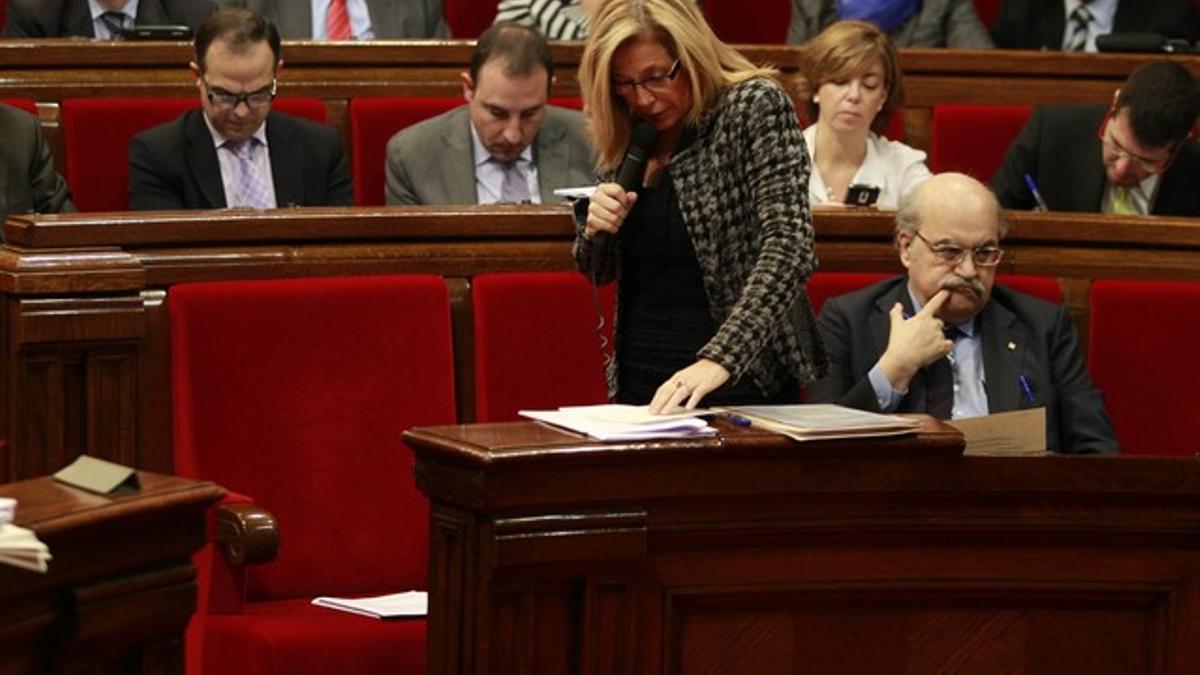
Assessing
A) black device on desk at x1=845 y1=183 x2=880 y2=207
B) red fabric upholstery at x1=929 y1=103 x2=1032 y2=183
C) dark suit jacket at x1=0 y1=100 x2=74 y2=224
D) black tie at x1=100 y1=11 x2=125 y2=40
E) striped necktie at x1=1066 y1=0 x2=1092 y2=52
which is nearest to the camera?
black device on desk at x1=845 y1=183 x2=880 y2=207

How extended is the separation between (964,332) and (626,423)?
738mm

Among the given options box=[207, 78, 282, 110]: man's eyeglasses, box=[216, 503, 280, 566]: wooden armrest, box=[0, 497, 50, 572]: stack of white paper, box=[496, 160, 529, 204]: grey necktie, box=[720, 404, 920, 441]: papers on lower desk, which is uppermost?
box=[207, 78, 282, 110]: man's eyeglasses

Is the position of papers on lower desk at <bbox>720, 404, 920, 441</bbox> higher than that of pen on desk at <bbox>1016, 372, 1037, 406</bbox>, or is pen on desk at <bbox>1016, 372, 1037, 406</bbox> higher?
papers on lower desk at <bbox>720, 404, 920, 441</bbox>

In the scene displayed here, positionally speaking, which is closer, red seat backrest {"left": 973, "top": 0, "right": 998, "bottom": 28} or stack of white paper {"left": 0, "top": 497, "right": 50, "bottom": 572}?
stack of white paper {"left": 0, "top": 497, "right": 50, "bottom": 572}

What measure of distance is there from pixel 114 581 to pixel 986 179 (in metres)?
2.05

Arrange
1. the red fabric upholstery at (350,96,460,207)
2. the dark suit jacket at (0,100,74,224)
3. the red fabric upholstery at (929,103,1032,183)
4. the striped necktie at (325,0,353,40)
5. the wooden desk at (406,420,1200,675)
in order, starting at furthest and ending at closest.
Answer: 1. the striped necktie at (325,0,353,40)
2. the red fabric upholstery at (929,103,1032,183)
3. the red fabric upholstery at (350,96,460,207)
4. the dark suit jacket at (0,100,74,224)
5. the wooden desk at (406,420,1200,675)

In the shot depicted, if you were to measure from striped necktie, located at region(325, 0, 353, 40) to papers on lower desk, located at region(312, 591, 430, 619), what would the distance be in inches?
61.0

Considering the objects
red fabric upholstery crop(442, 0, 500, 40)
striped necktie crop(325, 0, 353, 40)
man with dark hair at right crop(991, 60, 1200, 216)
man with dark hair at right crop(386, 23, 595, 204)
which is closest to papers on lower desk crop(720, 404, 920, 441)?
man with dark hair at right crop(386, 23, 595, 204)

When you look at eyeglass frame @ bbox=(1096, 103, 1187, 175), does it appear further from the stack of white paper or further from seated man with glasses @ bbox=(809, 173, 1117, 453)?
the stack of white paper

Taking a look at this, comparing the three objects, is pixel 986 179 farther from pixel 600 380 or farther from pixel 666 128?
pixel 666 128

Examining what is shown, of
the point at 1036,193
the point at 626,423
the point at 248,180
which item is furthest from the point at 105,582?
the point at 1036,193

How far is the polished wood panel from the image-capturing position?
1927 millimetres

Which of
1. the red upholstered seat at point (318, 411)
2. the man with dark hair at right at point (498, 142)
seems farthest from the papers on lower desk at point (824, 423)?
the man with dark hair at right at point (498, 142)

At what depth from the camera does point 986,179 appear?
312cm
